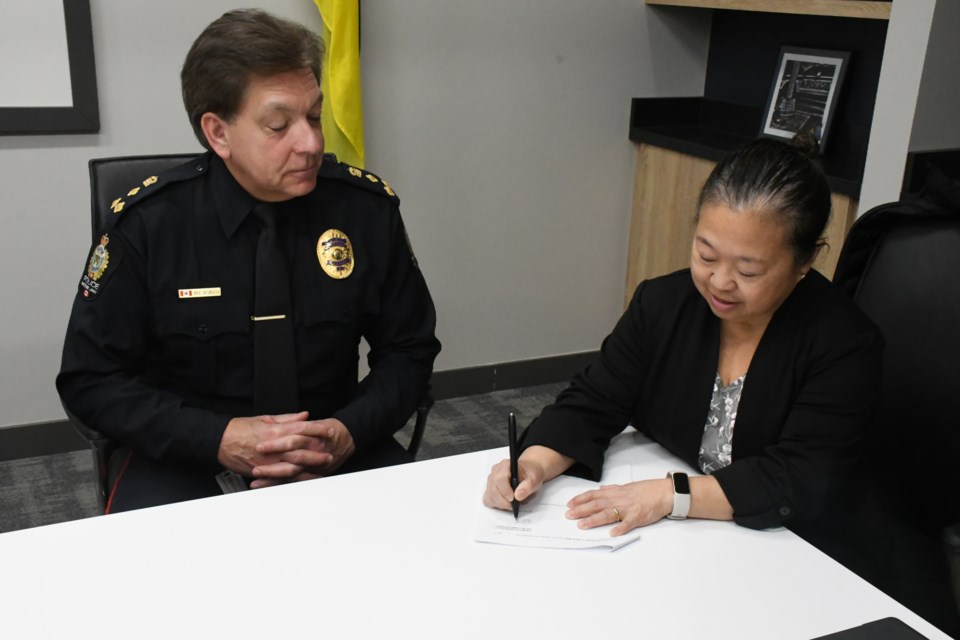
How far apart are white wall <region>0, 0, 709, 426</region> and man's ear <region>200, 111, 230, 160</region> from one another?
1.14m

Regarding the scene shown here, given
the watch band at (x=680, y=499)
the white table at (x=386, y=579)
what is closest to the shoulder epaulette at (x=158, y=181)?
the white table at (x=386, y=579)

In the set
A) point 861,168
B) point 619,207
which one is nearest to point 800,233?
point 861,168

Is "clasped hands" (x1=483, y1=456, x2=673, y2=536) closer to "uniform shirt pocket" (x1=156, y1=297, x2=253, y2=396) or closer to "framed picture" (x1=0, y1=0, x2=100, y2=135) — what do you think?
"uniform shirt pocket" (x1=156, y1=297, x2=253, y2=396)

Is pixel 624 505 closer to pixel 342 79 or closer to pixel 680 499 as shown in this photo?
pixel 680 499

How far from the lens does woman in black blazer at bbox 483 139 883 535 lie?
134 cm

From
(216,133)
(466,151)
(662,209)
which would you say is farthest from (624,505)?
(662,209)

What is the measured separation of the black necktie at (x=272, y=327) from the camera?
5.67 feet

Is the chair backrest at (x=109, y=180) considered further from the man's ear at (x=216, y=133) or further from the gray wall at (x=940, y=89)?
the gray wall at (x=940, y=89)

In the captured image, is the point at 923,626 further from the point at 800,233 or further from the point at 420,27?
the point at 420,27

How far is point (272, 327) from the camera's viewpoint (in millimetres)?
1739

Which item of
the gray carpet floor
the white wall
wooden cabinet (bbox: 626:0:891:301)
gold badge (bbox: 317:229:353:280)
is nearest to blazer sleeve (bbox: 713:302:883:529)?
gold badge (bbox: 317:229:353:280)

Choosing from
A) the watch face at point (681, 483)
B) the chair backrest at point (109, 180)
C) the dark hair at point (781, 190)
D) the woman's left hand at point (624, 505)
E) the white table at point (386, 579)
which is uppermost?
the dark hair at point (781, 190)

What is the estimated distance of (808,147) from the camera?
4.95 ft

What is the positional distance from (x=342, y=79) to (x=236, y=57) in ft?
3.93
